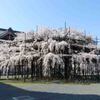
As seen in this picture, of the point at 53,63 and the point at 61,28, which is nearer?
the point at 53,63

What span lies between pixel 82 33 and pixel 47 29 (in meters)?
3.09

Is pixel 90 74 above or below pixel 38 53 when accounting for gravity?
below

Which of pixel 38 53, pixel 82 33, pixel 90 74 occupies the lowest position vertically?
pixel 90 74

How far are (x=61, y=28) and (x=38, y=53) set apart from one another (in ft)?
11.6

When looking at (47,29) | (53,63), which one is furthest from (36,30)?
(53,63)

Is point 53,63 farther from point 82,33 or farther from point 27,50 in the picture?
point 82,33

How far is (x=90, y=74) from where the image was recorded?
24219 millimetres

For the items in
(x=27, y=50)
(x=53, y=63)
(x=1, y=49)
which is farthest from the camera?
(x=1, y=49)

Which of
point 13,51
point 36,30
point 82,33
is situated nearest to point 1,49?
point 13,51

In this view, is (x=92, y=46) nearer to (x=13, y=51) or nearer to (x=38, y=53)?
(x=38, y=53)

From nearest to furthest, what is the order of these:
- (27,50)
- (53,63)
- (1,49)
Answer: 1. (53,63)
2. (27,50)
3. (1,49)

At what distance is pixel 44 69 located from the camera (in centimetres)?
2247

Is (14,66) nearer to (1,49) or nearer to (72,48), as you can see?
(1,49)

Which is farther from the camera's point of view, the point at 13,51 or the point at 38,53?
the point at 13,51
